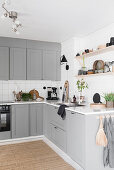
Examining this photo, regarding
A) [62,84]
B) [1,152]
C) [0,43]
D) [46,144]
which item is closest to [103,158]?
[46,144]

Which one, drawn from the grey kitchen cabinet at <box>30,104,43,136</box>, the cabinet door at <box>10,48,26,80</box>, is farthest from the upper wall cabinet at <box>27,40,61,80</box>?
the grey kitchen cabinet at <box>30,104,43,136</box>

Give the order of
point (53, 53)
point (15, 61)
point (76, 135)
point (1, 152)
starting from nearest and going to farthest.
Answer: point (76, 135), point (1, 152), point (15, 61), point (53, 53)

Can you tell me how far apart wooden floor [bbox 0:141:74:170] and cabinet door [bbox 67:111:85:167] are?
27cm

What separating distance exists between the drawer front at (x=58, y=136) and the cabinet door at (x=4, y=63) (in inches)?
63.6

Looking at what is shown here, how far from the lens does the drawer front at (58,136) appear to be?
3.39 metres

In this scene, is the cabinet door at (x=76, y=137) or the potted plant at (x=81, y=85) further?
the potted plant at (x=81, y=85)

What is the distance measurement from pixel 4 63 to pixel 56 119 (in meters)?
1.85

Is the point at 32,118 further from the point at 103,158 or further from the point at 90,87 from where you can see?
the point at 103,158

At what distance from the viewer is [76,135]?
2.92 meters

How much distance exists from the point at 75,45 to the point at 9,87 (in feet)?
6.46

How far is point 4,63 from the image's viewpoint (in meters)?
4.41

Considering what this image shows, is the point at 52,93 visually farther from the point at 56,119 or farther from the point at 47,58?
the point at 56,119

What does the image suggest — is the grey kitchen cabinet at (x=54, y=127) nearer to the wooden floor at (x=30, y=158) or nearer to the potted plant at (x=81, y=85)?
the wooden floor at (x=30, y=158)

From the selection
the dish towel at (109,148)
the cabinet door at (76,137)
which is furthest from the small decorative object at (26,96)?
the dish towel at (109,148)
